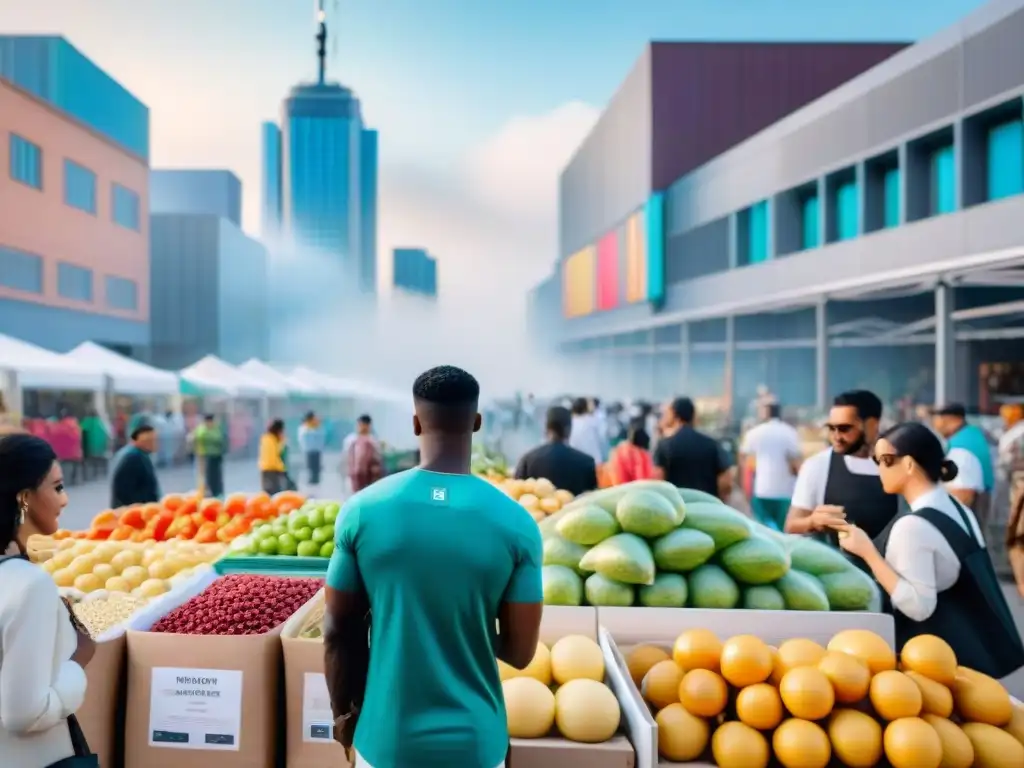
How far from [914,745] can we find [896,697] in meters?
0.15

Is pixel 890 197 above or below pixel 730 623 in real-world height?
above

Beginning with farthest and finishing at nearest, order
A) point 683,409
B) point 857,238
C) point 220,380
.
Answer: point 857,238
point 220,380
point 683,409

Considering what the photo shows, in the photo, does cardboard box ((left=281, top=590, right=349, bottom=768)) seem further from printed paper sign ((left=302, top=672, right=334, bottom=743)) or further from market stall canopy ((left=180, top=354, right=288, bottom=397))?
market stall canopy ((left=180, top=354, right=288, bottom=397))

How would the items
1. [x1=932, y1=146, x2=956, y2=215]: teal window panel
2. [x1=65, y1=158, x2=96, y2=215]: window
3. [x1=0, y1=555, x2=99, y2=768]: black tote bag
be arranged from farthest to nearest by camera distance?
1. [x1=65, y1=158, x2=96, y2=215]: window
2. [x1=932, y1=146, x2=956, y2=215]: teal window panel
3. [x1=0, y1=555, x2=99, y2=768]: black tote bag

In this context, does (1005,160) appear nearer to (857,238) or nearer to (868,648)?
(857,238)

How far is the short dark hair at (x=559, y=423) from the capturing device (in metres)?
7.52

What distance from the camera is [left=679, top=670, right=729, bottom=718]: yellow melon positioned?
2.71m

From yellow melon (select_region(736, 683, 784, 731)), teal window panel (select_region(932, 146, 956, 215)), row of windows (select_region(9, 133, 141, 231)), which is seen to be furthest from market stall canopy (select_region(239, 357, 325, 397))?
yellow melon (select_region(736, 683, 784, 731))

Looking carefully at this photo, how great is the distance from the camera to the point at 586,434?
38.4ft

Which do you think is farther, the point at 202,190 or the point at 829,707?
the point at 202,190

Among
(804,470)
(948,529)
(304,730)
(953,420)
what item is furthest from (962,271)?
(304,730)

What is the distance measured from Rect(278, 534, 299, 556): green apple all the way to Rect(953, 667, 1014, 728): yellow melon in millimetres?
2989

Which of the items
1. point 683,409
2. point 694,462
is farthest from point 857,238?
point 694,462

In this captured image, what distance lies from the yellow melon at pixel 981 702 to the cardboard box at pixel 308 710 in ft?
6.70
